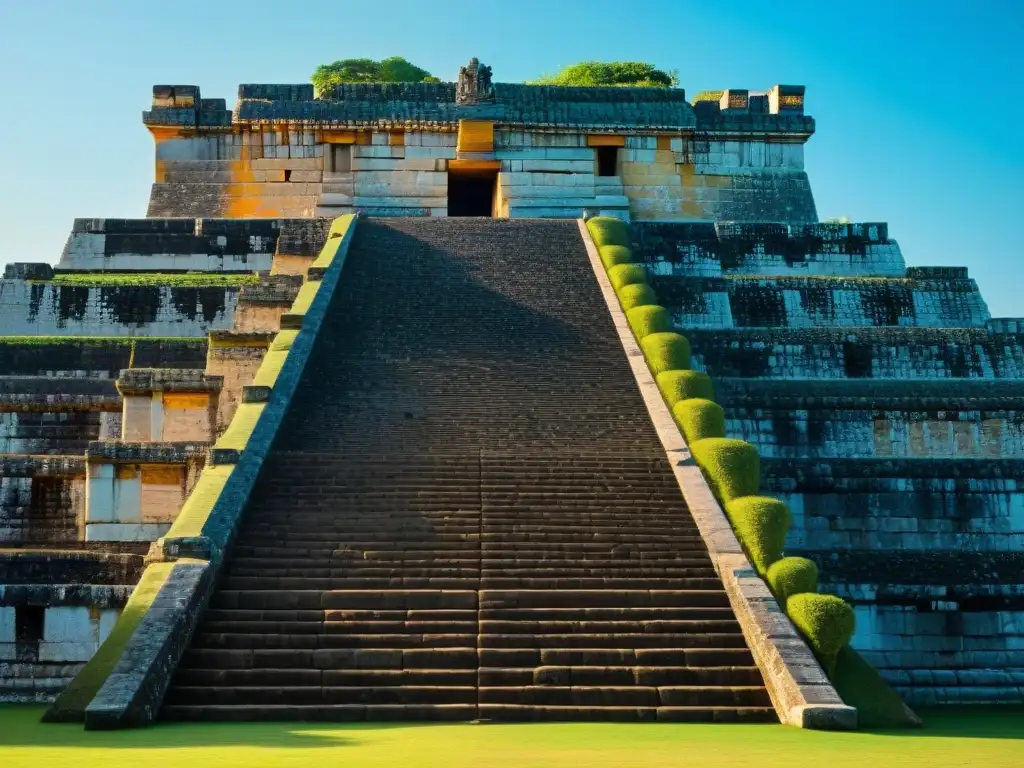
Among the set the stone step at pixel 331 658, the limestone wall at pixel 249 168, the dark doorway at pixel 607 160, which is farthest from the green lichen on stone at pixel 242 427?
the dark doorway at pixel 607 160

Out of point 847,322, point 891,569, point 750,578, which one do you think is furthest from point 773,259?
point 750,578

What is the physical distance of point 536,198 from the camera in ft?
95.4

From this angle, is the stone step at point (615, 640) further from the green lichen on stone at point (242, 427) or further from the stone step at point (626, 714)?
the green lichen on stone at point (242, 427)

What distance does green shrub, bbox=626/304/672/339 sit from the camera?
19406 mm

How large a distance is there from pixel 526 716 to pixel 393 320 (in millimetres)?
9862

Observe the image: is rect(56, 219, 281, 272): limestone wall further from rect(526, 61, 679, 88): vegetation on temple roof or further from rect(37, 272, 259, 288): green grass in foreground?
rect(526, 61, 679, 88): vegetation on temple roof

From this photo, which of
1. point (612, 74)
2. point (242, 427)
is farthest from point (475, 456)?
point (612, 74)

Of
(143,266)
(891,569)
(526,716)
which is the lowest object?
(526,716)

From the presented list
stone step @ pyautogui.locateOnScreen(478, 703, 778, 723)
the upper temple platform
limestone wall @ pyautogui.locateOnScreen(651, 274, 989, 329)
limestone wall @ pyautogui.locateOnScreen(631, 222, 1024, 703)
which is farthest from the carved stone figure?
stone step @ pyautogui.locateOnScreen(478, 703, 778, 723)

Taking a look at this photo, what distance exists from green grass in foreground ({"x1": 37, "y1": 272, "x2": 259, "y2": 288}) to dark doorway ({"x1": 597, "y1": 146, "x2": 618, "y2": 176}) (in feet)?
28.9

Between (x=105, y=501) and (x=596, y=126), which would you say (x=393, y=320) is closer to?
(x=105, y=501)

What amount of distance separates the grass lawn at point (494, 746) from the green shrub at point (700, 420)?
555cm

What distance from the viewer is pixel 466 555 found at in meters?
13.3

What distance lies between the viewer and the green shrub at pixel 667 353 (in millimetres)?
18141
